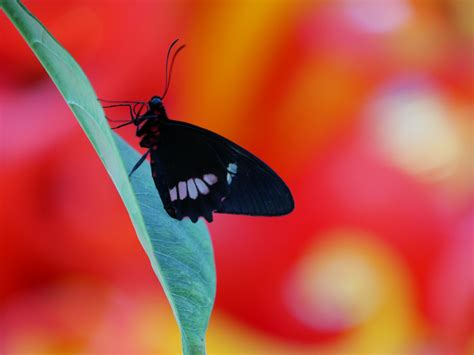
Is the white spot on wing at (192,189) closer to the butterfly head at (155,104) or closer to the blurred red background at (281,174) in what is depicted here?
the butterfly head at (155,104)

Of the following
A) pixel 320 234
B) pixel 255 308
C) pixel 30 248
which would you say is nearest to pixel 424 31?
pixel 320 234

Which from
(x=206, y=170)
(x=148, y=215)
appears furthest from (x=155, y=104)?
(x=148, y=215)

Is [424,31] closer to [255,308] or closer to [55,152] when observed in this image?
[255,308]

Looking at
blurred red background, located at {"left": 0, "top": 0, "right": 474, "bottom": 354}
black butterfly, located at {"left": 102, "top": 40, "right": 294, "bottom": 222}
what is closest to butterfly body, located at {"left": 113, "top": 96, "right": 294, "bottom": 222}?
black butterfly, located at {"left": 102, "top": 40, "right": 294, "bottom": 222}

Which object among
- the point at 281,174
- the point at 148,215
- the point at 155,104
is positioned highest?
the point at 281,174

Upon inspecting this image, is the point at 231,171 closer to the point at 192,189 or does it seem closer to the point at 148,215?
the point at 192,189

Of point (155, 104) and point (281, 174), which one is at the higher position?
point (281, 174)
